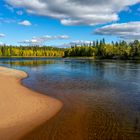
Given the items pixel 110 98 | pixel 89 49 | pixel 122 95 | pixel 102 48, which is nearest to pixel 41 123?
pixel 110 98

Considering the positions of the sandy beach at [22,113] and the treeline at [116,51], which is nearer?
the sandy beach at [22,113]

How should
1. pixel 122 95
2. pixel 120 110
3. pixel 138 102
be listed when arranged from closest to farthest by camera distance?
pixel 120 110
pixel 138 102
pixel 122 95

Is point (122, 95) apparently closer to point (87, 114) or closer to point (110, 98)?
point (110, 98)

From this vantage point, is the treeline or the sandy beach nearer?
the sandy beach

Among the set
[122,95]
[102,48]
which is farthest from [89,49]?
[122,95]

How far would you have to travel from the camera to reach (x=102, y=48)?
18050cm

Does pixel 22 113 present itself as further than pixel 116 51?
No

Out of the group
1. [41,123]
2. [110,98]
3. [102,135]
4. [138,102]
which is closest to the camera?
[102,135]

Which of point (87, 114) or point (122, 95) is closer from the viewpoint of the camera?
point (87, 114)

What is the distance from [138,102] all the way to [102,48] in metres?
160

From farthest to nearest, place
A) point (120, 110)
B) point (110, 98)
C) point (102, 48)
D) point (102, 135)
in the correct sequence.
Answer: point (102, 48) → point (110, 98) → point (120, 110) → point (102, 135)

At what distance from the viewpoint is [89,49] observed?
195 m

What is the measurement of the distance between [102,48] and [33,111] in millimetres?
165664

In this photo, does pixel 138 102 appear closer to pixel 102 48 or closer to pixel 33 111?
pixel 33 111
